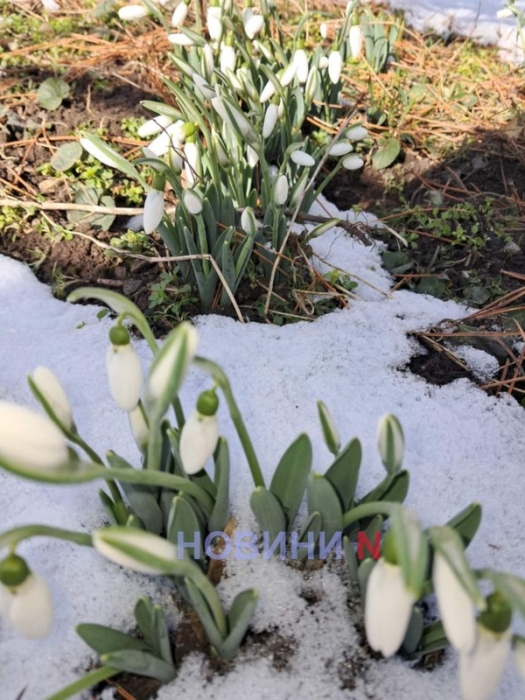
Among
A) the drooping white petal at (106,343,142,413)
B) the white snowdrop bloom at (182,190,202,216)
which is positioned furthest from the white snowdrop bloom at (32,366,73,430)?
the white snowdrop bloom at (182,190,202,216)

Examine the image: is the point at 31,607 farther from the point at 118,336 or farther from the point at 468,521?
the point at 468,521

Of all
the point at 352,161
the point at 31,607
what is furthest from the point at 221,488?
the point at 352,161

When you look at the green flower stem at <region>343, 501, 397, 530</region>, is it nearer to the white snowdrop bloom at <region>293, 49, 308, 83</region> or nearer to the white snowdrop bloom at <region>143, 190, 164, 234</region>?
the white snowdrop bloom at <region>143, 190, 164, 234</region>

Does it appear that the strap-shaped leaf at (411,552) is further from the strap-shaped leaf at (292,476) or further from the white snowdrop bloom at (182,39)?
the white snowdrop bloom at (182,39)

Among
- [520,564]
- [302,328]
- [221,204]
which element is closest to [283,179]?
[221,204]

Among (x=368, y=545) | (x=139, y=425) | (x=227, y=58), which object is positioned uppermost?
(x=227, y=58)

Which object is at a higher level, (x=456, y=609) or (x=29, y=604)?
(x=456, y=609)

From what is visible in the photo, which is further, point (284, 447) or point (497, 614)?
point (284, 447)
